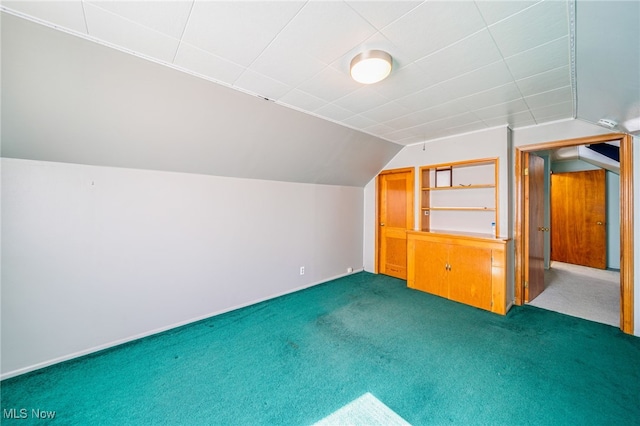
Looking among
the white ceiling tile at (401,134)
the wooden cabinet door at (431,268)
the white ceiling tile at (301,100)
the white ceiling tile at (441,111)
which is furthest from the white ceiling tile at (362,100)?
the wooden cabinet door at (431,268)

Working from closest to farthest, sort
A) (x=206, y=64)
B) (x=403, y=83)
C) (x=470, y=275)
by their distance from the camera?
(x=206, y=64) → (x=403, y=83) → (x=470, y=275)

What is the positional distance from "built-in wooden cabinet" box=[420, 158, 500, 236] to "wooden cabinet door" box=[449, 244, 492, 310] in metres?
0.47

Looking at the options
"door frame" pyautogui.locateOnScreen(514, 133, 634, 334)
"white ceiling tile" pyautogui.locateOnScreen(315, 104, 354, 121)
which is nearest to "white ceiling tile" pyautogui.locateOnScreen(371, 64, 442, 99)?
"white ceiling tile" pyautogui.locateOnScreen(315, 104, 354, 121)

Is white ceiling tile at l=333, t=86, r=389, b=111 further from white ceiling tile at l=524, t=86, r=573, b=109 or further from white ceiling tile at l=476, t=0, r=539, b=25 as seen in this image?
white ceiling tile at l=524, t=86, r=573, b=109

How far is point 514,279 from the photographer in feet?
11.1

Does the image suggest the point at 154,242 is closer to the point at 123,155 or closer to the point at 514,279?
the point at 123,155

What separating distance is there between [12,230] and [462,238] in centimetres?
477

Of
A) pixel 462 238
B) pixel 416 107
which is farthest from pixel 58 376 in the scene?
pixel 462 238

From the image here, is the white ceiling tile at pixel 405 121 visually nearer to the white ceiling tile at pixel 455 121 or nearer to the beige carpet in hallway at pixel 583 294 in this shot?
the white ceiling tile at pixel 455 121

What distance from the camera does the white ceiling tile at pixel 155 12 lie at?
4.20 ft

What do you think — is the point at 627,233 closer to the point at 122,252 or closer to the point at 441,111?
the point at 441,111

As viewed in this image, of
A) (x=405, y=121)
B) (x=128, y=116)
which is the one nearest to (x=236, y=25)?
(x=128, y=116)

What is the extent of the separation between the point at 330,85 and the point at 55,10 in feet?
5.78

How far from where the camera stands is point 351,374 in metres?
1.99
